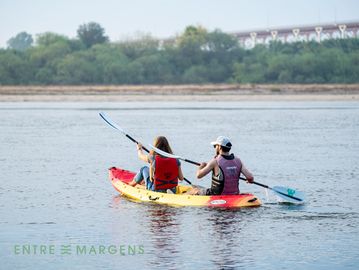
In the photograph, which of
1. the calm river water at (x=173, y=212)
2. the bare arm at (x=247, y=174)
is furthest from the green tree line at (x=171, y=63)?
the bare arm at (x=247, y=174)

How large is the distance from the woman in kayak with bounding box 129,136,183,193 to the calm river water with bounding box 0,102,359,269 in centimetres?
50

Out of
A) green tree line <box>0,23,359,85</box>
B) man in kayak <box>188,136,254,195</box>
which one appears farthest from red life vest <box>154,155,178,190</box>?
green tree line <box>0,23,359,85</box>

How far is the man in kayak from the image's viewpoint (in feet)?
60.8

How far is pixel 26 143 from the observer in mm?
36781

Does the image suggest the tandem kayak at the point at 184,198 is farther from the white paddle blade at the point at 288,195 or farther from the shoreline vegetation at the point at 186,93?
the shoreline vegetation at the point at 186,93

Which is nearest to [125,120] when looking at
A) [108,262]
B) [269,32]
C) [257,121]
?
[257,121]

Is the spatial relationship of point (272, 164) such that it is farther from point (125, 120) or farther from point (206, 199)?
point (125, 120)

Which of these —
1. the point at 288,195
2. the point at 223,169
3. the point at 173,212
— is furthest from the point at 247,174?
the point at 173,212

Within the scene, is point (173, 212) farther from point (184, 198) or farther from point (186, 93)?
point (186, 93)

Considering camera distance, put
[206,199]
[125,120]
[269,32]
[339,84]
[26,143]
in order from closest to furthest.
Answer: [206,199] → [26,143] → [125,120] → [339,84] → [269,32]

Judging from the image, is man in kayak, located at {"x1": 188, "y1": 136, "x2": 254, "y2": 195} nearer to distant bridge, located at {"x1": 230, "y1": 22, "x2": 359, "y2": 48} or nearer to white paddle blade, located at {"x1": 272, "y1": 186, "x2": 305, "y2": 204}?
white paddle blade, located at {"x1": 272, "y1": 186, "x2": 305, "y2": 204}

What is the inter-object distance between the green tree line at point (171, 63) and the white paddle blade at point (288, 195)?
65842 millimetres

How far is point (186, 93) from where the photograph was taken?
78.4m

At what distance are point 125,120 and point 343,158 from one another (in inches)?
813
